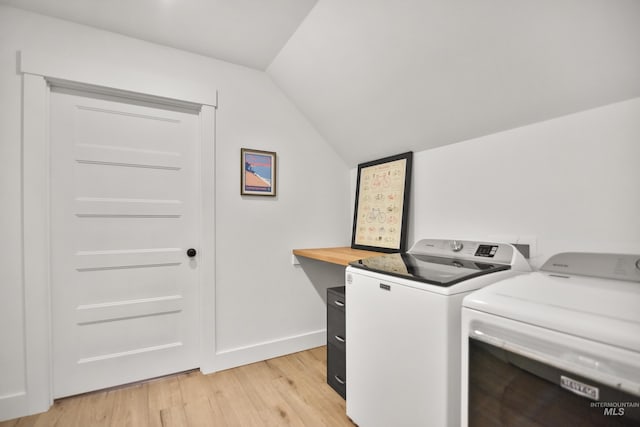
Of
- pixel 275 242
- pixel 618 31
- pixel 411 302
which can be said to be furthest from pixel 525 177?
pixel 275 242

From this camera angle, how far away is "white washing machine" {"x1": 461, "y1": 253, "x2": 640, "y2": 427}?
0.69 meters

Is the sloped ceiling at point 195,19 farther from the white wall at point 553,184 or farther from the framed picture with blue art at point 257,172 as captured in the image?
the white wall at point 553,184

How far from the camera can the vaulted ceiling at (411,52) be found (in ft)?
3.84

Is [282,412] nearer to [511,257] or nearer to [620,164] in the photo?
[511,257]

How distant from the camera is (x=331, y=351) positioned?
199 centimetres

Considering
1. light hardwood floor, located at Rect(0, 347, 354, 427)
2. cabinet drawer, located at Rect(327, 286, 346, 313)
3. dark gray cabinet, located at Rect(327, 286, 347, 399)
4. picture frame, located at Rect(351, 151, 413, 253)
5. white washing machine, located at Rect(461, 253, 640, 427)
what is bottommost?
light hardwood floor, located at Rect(0, 347, 354, 427)

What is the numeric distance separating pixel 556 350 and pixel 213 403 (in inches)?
72.6

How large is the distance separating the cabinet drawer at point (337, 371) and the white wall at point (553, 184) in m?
1.04

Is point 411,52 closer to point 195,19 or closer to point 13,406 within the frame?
point 195,19

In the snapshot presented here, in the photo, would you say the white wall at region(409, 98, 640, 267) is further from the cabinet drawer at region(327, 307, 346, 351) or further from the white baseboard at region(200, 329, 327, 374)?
the white baseboard at region(200, 329, 327, 374)

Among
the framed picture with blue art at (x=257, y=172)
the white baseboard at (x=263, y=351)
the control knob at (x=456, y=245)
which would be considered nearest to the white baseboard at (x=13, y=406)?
the white baseboard at (x=263, y=351)

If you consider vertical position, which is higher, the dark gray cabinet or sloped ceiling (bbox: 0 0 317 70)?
sloped ceiling (bbox: 0 0 317 70)

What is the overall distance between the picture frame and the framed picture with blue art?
30.6 inches

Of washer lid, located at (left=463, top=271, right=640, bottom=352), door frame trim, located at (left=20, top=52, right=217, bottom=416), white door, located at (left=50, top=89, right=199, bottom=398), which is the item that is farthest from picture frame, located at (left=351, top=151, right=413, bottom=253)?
door frame trim, located at (left=20, top=52, right=217, bottom=416)
